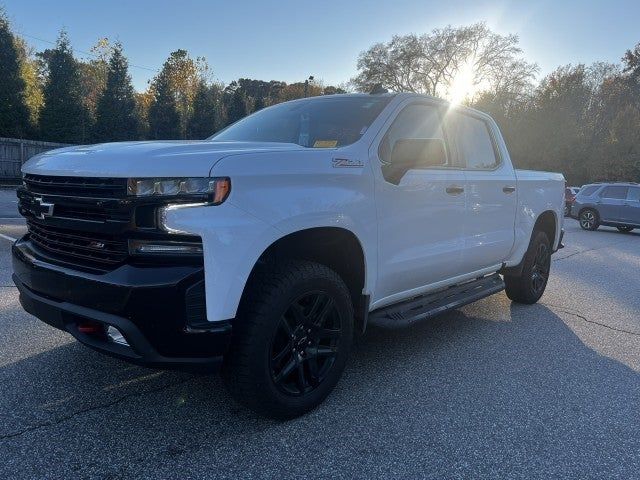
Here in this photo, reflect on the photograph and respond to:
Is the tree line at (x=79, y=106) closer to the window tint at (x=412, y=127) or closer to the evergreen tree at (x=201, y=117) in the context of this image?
the evergreen tree at (x=201, y=117)

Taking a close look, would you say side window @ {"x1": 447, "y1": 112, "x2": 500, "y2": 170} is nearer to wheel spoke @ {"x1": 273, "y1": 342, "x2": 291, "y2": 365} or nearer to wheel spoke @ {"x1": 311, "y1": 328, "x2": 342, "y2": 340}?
wheel spoke @ {"x1": 311, "y1": 328, "x2": 342, "y2": 340}

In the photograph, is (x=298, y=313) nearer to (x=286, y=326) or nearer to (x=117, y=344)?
(x=286, y=326)

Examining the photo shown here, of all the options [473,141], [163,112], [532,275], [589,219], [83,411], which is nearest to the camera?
[83,411]

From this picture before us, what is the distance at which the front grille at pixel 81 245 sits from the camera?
246 cm

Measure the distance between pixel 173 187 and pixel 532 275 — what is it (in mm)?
4470

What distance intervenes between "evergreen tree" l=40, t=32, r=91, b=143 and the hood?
31.7m

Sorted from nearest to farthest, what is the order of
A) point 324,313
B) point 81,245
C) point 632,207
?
point 81,245
point 324,313
point 632,207

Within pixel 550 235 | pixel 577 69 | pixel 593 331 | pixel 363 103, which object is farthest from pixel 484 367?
pixel 577 69

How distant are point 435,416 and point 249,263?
4.86ft

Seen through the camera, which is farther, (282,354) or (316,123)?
(316,123)

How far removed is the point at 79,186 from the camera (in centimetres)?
253

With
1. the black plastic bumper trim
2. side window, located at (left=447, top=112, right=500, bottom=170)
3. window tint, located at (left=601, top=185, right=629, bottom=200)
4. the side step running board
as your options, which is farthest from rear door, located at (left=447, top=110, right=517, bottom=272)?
window tint, located at (left=601, top=185, right=629, bottom=200)

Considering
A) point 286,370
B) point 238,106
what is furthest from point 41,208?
point 238,106

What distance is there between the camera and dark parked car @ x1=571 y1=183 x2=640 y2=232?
1656 centimetres
